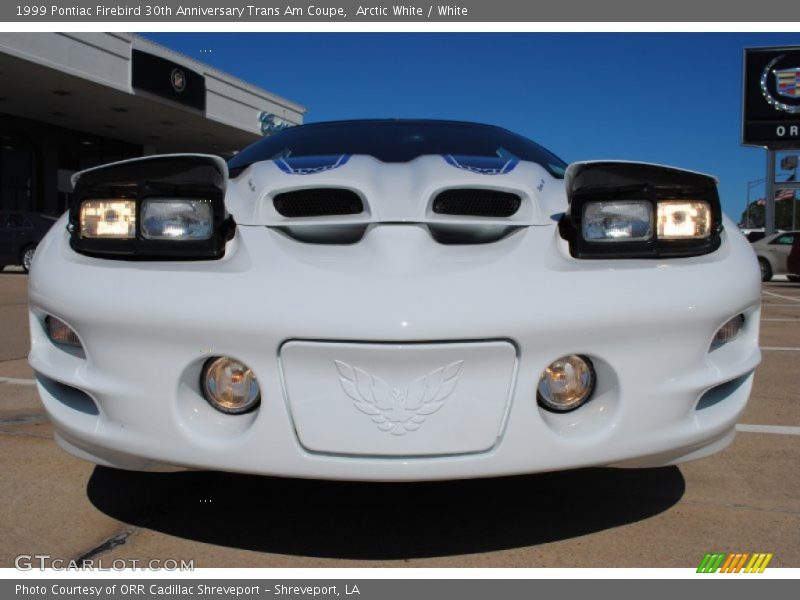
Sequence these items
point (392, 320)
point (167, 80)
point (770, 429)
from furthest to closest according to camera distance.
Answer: point (167, 80) → point (770, 429) → point (392, 320)

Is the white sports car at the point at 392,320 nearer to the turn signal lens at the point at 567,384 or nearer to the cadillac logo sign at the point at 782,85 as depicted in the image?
the turn signal lens at the point at 567,384

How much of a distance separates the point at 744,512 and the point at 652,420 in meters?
0.62

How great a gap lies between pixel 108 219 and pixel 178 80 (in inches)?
755

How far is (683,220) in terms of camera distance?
1.75m

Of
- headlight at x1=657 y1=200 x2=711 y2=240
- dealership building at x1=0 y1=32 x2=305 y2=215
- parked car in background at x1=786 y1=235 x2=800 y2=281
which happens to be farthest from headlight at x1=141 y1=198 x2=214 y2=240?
dealership building at x1=0 y1=32 x2=305 y2=215

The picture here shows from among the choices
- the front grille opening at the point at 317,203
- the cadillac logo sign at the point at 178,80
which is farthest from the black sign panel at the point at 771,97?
the front grille opening at the point at 317,203

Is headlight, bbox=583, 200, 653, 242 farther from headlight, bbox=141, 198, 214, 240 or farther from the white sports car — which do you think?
headlight, bbox=141, 198, 214, 240

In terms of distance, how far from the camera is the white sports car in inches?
58.6

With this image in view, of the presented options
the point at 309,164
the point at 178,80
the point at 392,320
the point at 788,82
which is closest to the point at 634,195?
the point at 392,320

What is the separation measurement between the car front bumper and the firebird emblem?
0.05 ft

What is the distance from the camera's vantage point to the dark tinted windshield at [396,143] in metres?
2.49

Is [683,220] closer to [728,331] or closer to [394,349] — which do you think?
[728,331]
